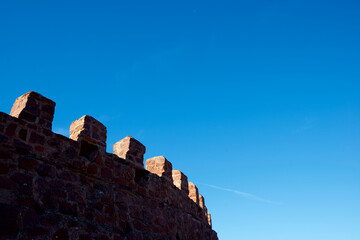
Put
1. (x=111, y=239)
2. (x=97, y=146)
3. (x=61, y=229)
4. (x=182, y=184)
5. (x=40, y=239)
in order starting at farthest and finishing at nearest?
(x=182, y=184) → (x=97, y=146) → (x=111, y=239) → (x=61, y=229) → (x=40, y=239)

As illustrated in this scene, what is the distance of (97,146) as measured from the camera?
229 inches

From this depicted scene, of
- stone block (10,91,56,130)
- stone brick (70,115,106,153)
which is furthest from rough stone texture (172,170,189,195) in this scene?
stone block (10,91,56,130)

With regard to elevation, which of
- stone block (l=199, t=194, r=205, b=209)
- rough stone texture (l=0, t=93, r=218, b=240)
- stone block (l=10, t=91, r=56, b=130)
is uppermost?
stone block (l=199, t=194, r=205, b=209)

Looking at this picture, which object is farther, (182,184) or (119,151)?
(182,184)

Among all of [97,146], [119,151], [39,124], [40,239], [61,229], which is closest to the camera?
[40,239]

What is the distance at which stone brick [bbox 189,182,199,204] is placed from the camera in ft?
30.9

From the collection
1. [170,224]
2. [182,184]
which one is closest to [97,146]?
[170,224]

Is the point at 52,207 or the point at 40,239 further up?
the point at 52,207

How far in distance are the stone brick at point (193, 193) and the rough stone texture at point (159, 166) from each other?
2.02 metres

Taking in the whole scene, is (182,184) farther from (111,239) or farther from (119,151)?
(111,239)

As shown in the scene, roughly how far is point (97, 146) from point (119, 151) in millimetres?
888

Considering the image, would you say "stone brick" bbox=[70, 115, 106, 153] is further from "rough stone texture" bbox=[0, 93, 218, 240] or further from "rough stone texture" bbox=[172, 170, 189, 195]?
"rough stone texture" bbox=[172, 170, 189, 195]

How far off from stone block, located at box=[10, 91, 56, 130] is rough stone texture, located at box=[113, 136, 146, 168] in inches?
69.4

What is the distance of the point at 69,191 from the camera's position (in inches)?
196
